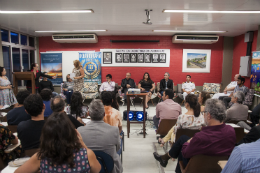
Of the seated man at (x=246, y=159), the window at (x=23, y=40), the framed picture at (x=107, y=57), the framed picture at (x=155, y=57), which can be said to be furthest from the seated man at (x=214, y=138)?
the window at (x=23, y=40)

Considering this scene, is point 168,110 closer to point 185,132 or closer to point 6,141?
point 185,132

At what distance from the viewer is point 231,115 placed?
332cm

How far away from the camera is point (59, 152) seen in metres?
1.12

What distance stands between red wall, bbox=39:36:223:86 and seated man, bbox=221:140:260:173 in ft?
23.7

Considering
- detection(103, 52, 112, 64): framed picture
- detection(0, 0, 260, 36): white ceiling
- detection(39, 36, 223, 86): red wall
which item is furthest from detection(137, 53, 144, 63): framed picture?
detection(0, 0, 260, 36): white ceiling

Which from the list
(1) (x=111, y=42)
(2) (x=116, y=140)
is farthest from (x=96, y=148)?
(1) (x=111, y=42)

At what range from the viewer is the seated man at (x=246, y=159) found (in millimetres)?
945

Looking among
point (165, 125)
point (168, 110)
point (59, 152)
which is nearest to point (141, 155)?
point (165, 125)

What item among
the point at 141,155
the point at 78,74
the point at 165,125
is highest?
the point at 78,74

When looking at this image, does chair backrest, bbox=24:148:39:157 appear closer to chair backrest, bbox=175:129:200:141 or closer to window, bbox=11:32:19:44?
chair backrest, bbox=175:129:200:141

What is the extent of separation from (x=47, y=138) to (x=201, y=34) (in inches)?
300

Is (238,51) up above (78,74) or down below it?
above

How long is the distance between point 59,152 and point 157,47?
7.45 meters

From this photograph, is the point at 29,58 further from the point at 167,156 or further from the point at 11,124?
the point at 167,156
